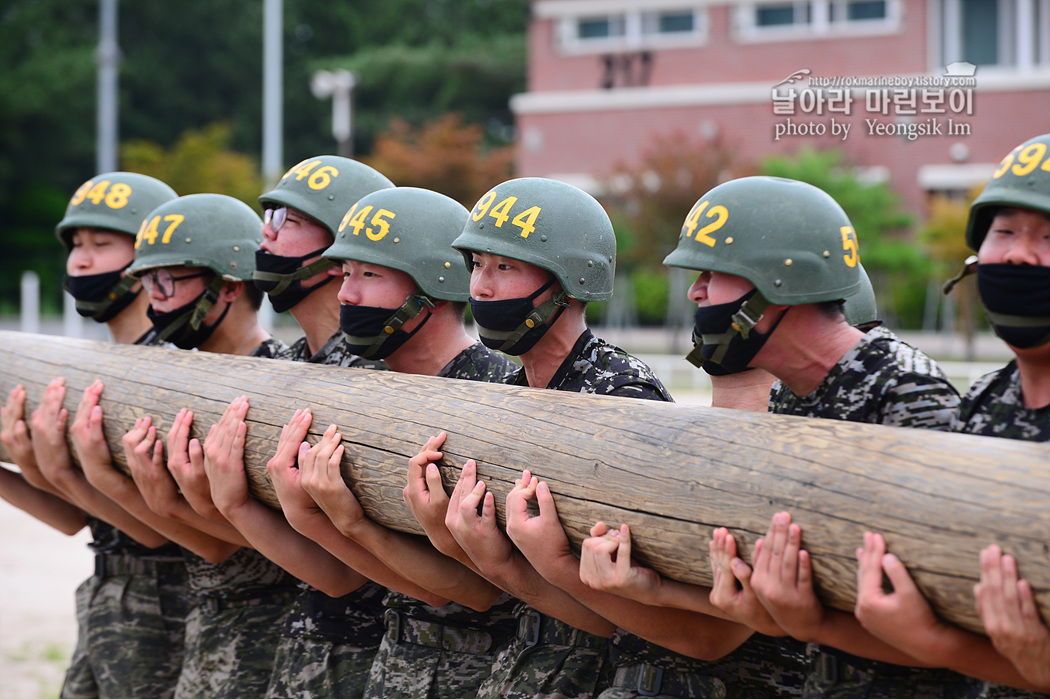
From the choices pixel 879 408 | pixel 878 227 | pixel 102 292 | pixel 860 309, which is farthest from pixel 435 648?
pixel 878 227

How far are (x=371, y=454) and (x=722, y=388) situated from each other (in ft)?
3.81

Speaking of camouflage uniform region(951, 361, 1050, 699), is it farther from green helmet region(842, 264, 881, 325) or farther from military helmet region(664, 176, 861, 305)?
green helmet region(842, 264, 881, 325)

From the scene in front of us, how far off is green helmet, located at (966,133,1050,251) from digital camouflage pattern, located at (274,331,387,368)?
2.39m

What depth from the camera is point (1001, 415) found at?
277 cm

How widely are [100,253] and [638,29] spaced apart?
97.9 feet

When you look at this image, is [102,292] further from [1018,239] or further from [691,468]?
[1018,239]

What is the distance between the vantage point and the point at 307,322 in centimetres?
488

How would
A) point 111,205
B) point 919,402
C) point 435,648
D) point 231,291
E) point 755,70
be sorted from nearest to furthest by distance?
point 919,402 → point 435,648 → point 231,291 → point 111,205 → point 755,70

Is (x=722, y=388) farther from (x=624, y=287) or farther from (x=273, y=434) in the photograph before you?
(x=624, y=287)

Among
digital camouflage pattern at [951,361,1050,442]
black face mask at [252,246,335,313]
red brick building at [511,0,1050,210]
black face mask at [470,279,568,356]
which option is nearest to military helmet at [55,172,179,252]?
black face mask at [252,246,335,313]

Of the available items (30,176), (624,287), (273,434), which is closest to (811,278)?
(273,434)

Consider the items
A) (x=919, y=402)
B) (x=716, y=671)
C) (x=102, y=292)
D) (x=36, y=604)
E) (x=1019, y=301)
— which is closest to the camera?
(x=1019, y=301)

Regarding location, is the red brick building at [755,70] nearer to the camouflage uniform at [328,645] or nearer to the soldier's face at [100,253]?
the soldier's face at [100,253]

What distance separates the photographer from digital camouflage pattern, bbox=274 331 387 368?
457cm
